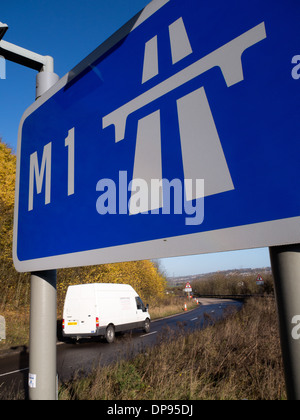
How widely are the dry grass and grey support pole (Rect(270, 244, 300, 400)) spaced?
13.7 feet

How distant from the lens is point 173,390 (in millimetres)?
4441

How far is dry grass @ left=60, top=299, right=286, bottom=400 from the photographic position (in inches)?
171

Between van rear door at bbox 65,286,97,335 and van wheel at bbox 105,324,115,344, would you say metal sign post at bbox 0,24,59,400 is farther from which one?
van wheel at bbox 105,324,115,344

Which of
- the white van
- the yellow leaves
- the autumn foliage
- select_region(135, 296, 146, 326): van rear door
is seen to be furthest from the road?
the yellow leaves

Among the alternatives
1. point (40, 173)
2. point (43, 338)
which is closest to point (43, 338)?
point (43, 338)

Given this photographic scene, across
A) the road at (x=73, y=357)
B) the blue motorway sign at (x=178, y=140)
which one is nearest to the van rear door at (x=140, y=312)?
the road at (x=73, y=357)

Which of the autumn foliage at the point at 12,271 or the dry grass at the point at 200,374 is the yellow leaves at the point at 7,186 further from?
Answer: the dry grass at the point at 200,374

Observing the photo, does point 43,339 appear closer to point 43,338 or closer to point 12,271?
point 43,338

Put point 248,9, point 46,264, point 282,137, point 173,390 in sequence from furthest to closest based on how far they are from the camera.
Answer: point 173,390, point 46,264, point 248,9, point 282,137

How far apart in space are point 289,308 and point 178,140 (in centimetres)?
49

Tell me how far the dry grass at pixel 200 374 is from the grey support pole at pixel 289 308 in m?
4.18
